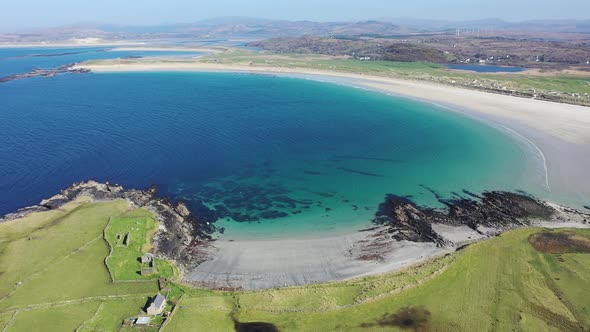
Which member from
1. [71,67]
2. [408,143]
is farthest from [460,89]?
[71,67]

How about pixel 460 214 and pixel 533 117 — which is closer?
pixel 460 214

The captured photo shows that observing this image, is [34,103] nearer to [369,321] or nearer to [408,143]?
[408,143]

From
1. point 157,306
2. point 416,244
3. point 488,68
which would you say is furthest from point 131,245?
point 488,68

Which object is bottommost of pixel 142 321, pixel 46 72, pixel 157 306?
pixel 142 321

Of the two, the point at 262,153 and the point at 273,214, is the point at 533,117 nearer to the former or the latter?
the point at 262,153

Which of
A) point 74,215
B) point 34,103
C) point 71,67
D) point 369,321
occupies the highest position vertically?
point 71,67

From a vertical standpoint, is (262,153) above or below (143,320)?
above
